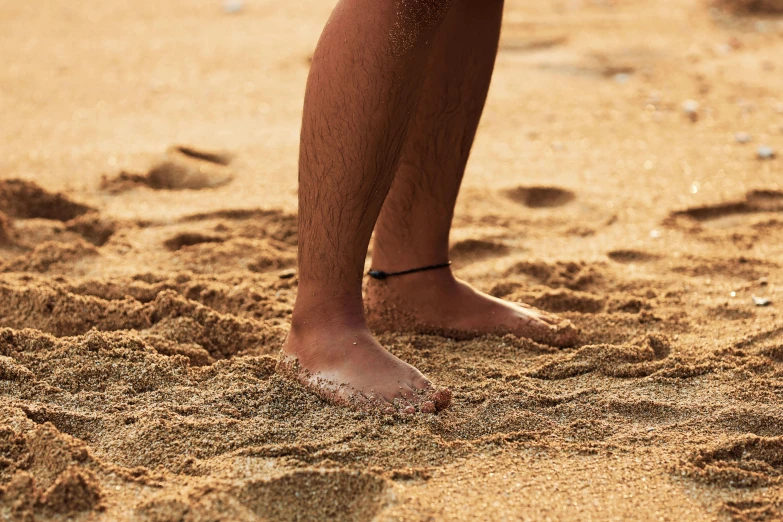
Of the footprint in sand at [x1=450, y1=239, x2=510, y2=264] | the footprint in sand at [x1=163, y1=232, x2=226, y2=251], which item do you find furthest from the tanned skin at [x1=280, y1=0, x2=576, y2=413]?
the footprint in sand at [x1=163, y1=232, x2=226, y2=251]

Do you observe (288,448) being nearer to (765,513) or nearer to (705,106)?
(765,513)

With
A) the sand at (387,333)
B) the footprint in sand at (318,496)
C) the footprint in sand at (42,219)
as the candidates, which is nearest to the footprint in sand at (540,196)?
the sand at (387,333)

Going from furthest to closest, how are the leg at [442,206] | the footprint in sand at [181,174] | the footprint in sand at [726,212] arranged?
1. the footprint in sand at [181,174]
2. the footprint in sand at [726,212]
3. the leg at [442,206]

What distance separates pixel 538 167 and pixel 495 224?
59 centimetres

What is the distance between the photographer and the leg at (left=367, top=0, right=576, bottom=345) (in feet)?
6.32

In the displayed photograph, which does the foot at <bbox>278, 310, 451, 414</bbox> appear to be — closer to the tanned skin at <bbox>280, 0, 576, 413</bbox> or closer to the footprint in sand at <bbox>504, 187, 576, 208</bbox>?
the tanned skin at <bbox>280, 0, 576, 413</bbox>

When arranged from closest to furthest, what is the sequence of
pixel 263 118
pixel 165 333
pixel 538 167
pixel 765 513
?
pixel 765 513 < pixel 165 333 < pixel 538 167 < pixel 263 118

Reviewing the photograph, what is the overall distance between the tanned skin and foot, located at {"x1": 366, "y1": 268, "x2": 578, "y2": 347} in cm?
7

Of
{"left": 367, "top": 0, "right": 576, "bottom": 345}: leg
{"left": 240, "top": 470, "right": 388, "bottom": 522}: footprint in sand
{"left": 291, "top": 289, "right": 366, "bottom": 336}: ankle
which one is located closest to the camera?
{"left": 240, "top": 470, "right": 388, "bottom": 522}: footprint in sand

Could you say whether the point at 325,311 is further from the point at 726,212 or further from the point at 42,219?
the point at 726,212

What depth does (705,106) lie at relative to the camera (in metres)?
3.91

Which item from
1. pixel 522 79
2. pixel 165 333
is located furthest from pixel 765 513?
pixel 522 79

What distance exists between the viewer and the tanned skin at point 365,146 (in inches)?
61.2

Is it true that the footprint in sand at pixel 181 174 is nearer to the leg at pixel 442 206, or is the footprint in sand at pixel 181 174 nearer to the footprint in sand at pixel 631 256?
the leg at pixel 442 206
